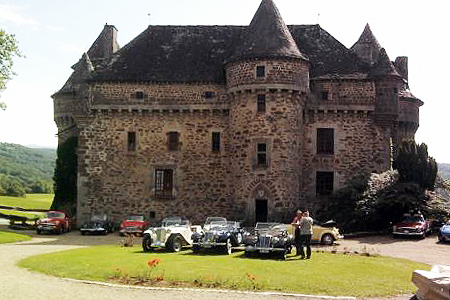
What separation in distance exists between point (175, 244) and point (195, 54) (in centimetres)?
2007

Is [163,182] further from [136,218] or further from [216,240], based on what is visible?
[216,240]

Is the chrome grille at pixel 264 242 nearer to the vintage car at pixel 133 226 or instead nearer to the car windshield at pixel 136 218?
the vintage car at pixel 133 226

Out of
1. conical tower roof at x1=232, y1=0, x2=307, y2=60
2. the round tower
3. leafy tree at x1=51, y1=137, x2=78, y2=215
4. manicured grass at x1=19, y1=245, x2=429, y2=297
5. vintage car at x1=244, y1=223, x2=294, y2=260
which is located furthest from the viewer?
leafy tree at x1=51, y1=137, x2=78, y2=215

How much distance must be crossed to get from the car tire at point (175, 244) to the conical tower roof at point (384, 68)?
68.1 ft

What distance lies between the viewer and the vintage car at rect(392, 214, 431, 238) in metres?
29.8

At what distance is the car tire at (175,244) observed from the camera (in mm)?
22547

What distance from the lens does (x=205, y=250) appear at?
2245 centimetres

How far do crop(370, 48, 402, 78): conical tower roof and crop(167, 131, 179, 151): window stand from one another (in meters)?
14.2

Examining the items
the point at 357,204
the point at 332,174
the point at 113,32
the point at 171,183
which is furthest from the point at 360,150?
the point at 113,32

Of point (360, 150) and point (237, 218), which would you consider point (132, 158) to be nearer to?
point (237, 218)

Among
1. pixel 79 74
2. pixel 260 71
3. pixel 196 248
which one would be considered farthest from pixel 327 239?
pixel 79 74

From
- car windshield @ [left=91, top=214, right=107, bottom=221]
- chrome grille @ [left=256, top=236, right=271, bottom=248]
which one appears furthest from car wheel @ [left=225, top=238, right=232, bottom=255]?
car windshield @ [left=91, top=214, right=107, bottom=221]

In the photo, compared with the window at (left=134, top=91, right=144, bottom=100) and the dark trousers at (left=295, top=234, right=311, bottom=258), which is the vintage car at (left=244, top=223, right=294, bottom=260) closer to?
the dark trousers at (left=295, top=234, right=311, bottom=258)

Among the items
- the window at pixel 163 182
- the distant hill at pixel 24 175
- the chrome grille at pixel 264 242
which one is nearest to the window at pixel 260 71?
the window at pixel 163 182
